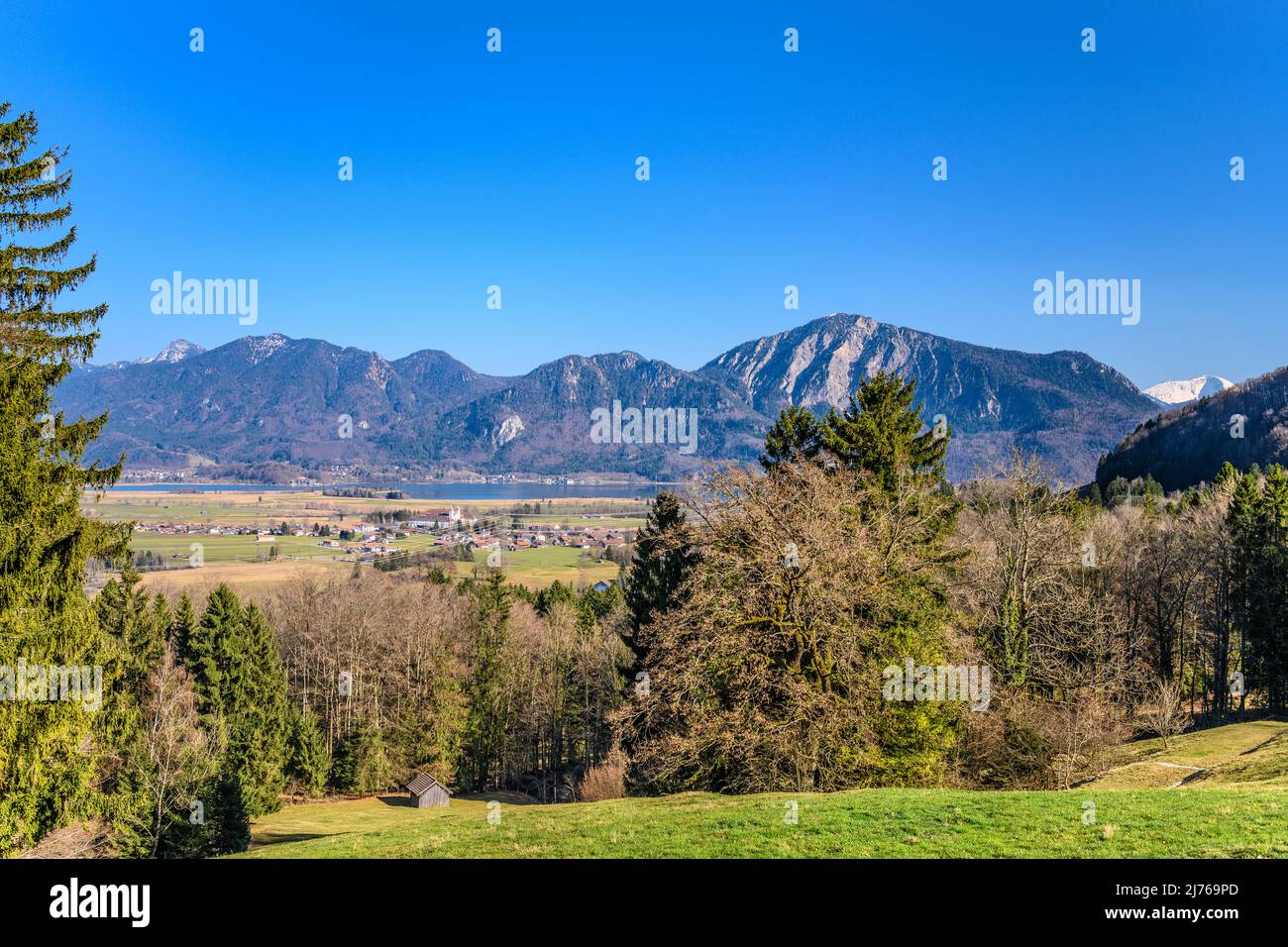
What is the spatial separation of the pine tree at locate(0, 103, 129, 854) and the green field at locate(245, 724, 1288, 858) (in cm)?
544

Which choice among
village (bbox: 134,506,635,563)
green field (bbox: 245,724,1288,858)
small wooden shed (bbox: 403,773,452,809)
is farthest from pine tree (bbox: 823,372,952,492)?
village (bbox: 134,506,635,563)

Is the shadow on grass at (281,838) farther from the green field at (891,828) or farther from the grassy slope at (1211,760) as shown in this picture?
the grassy slope at (1211,760)

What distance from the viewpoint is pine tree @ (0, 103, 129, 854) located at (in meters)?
14.8

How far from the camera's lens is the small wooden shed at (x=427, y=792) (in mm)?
48188

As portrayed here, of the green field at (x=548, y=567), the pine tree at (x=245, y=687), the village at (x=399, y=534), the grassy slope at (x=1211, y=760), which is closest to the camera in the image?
the grassy slope at (x=1211, y=760)

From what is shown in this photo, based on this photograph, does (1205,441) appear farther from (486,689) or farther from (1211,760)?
(486,689)

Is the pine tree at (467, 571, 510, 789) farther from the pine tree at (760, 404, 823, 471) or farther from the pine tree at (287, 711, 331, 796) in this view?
the pine tree at (760, 404, 823, 471)

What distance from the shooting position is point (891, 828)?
13328 millimetres

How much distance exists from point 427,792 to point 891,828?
4182cm

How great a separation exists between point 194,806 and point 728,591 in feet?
69.6

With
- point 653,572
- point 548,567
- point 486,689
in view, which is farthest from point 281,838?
point 548,567

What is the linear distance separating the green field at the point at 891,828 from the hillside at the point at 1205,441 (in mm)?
146176

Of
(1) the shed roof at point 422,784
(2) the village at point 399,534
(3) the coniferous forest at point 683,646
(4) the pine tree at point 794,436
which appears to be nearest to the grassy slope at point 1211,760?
(3) the coniferous forest at point 683,646
